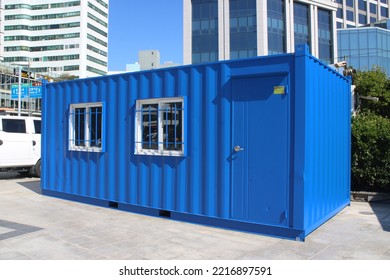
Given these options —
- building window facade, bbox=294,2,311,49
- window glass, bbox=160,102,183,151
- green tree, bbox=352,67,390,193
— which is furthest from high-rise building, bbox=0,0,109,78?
window glass, bbox=160,102,183,151

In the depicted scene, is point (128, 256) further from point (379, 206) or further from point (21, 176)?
point (21, 176)

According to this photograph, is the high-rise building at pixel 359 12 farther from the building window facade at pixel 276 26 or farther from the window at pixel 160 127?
the window at pixel 160 127

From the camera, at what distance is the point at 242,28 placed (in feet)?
175

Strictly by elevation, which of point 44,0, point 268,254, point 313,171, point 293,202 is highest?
point 44,0

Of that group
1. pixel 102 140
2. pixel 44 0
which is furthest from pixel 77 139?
pixel 44 0

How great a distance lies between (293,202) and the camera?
5699 mm

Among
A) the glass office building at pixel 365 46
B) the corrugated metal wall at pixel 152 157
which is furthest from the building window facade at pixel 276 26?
the corrugated metal wall at pixel 152 157

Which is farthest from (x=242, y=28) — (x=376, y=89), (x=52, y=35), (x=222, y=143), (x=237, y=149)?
(x=52, y=35)

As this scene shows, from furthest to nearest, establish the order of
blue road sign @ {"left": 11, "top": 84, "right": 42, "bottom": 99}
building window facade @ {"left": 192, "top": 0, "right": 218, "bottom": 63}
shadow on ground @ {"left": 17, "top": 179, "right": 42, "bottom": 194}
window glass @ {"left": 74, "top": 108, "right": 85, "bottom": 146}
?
building window facade @ {"left": 192, "top": 0, "right": 218, "bottom": 63} → blue road sign @ {"left": 11, "top": 84, "right": 42, "bottom": 99} → shadow on ground @ {"left": 17, "top": 179, "right": 42, "bottom": 194} → window glass @ {"left": 74, "top": 108, "right": 85, "bottom": 146}

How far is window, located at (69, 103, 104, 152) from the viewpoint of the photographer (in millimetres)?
8422

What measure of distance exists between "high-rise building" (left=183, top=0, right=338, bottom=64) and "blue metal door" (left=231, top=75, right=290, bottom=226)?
4733cm

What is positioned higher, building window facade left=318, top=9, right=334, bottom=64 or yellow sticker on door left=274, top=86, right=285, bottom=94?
building window facade left=318, top=9, right=334, bottom=64

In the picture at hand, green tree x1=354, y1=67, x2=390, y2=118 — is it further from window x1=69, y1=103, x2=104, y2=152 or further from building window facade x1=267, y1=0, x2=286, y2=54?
building window facade x1=267, y1=0, x2=286, y2=54

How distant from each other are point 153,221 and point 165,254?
1989 millimetres
